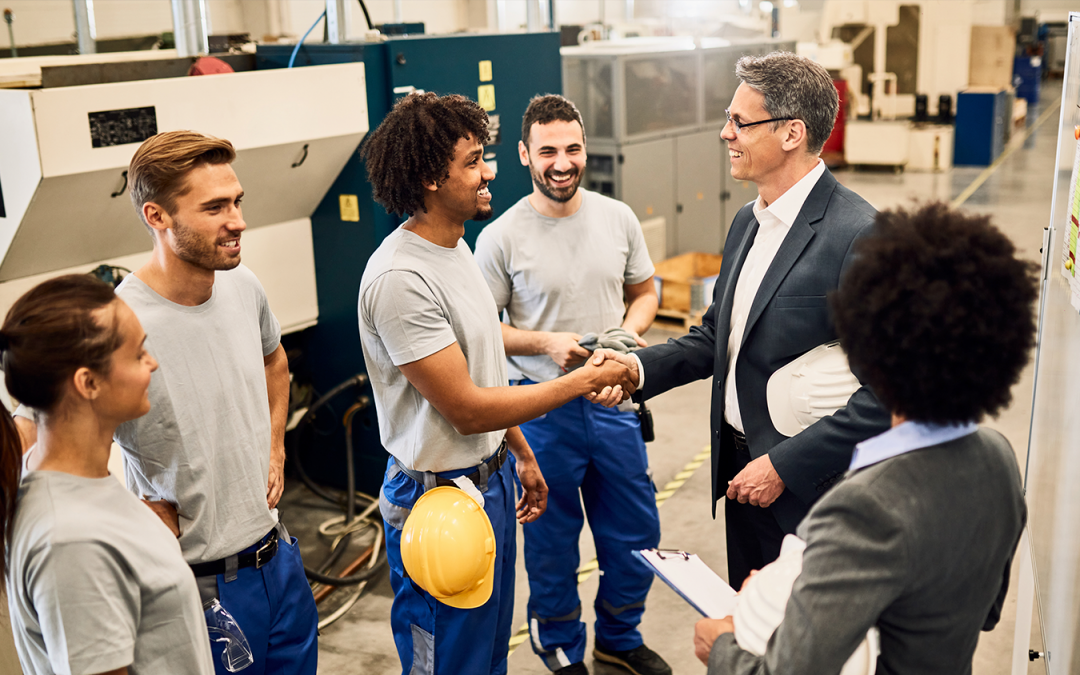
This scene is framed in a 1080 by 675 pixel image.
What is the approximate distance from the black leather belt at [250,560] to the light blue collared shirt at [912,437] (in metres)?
1.33

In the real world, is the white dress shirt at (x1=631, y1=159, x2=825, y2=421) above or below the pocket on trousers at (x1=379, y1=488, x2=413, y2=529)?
above

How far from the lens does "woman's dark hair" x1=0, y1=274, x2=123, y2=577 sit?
4.29 feet

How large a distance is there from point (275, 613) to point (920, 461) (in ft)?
4.71

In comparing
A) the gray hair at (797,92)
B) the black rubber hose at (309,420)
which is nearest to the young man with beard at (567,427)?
the gray hair at (797,92)

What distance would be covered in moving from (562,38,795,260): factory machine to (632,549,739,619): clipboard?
5048 millimetres

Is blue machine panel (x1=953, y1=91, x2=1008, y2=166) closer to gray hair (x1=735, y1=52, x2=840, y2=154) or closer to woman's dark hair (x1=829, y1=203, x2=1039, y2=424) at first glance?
gray hair (x1=735, y1=52, x2=840, y2=154)

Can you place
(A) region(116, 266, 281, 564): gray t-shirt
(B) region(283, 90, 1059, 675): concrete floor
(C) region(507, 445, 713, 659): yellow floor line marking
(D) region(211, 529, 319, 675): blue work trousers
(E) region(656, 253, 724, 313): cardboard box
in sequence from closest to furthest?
(A) region(116, 266, 281, 564): gray t-shirt < (D) region(211, 529, 319, 675): blue work trousers < (B) region(283, 90, 1059, 675): concrete floor < (C) region(507, 445, 713, 659): yellow floor line marking < (E) region(656, 253, 724, 313): cardboard box

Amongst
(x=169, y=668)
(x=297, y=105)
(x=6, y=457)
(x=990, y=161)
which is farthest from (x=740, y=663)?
(x=990, y=161)

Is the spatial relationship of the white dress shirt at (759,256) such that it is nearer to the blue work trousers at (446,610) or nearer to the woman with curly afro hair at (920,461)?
the blue work trousers at (446,610)

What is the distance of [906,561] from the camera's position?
113cm

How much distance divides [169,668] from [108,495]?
311mm

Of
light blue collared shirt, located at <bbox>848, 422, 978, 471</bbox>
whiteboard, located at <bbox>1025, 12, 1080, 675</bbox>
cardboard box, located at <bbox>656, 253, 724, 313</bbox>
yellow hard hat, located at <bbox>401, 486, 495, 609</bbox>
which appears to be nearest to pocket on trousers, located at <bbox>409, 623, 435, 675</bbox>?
yellow hard hat, located at <bbox>401, 486, 495, 609</bbox>

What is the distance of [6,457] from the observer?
4.33ft

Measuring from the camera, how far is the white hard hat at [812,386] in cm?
199
